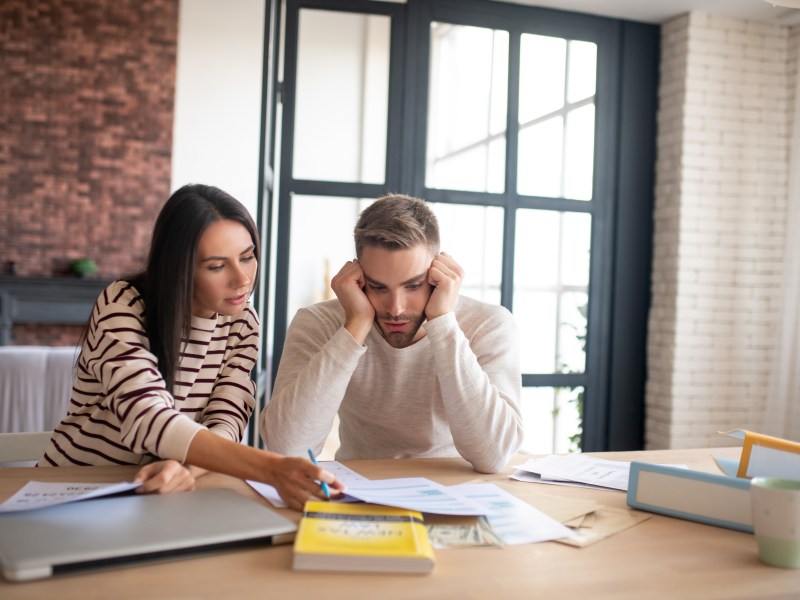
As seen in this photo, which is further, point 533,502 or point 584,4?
point 584,4

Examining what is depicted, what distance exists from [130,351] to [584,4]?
10.9 feet

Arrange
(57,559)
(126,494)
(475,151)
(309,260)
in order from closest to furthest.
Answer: (57,559) < (126,494) < (475,151) < (309,260)

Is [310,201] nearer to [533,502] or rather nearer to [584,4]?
Result: [584,4]

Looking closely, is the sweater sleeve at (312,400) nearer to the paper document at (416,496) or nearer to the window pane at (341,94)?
the paper document at (416,496)

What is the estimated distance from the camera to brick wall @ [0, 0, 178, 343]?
670cm

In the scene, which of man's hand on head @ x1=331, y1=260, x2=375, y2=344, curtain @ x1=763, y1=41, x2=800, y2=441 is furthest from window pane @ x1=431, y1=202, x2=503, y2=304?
man's hand on head @ x1=331, y1=260, x2=375, y2=344

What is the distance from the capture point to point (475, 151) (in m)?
5.44

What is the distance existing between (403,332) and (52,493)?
890 mm

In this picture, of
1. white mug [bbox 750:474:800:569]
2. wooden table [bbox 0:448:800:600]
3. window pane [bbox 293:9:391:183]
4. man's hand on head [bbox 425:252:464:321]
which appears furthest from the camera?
window pane [bbox 293:9:391:183]

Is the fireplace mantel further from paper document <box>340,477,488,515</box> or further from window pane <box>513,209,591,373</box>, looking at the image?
paper document <box>340,477,488,515</box>

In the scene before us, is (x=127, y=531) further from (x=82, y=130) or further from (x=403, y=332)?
(x=82, y=130)

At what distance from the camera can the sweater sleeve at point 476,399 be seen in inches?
59.1

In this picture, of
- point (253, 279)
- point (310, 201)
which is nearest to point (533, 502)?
point (253, 279)

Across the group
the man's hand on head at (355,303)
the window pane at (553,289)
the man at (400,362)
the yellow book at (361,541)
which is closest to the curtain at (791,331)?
the window pane at (553,289)
